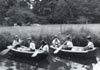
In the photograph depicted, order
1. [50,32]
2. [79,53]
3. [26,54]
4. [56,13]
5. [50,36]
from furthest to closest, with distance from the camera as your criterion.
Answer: [56,13]
[50,32]
[50,36]
[79,53]
[26,54]

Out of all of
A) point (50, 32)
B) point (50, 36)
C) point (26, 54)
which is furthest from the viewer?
point (50, 32)

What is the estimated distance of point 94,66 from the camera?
1531cm

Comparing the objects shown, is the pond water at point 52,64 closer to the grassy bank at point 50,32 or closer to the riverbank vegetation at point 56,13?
the grassy bank at point 50,32

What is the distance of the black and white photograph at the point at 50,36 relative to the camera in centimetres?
1600

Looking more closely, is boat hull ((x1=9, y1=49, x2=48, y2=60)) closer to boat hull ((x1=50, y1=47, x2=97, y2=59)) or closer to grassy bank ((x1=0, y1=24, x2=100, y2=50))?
boat hull ((x1=50, y1=47, x2=97, y2=59))

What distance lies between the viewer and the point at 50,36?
877 inches

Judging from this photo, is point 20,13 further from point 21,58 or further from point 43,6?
point 21,58

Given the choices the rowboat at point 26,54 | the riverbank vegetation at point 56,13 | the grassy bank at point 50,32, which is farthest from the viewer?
the riverbank vegetation at point 56,13

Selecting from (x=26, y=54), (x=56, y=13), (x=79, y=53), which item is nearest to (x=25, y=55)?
(x=26, y=54)

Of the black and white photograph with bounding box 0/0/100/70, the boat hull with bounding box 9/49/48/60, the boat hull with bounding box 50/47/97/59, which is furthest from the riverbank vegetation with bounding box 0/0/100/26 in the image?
the boat hull with bounding box 50/47/97/59

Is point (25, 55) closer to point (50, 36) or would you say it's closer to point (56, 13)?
point (50, 36)

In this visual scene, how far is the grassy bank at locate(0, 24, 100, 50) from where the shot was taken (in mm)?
21284

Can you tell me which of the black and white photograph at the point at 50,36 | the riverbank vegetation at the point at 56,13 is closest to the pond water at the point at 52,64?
the black and white photograph at the point at 50,36

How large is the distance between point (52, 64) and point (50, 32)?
26.2 feet
